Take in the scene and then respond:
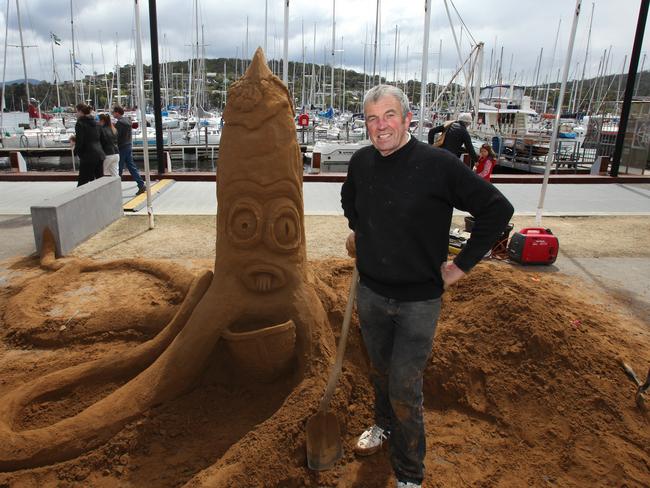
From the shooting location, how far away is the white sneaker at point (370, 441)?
2631mm

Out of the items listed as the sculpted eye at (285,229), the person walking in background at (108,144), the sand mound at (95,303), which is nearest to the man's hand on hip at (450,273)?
the sculpted eye at (285,229)

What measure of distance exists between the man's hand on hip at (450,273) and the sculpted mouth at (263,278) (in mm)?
1178

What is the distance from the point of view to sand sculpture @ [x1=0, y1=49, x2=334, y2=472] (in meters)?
2.88

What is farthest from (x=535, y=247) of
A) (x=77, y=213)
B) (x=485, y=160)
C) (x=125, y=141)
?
(x=125, y=141)

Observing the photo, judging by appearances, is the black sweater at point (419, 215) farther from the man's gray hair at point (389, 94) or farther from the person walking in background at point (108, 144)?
the person walking in background at point (108, 144)

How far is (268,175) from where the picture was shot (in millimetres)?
2938

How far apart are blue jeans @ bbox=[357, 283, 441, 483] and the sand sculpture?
0.63 meters

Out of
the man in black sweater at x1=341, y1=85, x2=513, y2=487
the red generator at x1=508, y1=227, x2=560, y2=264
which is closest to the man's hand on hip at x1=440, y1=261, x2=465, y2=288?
the man in black sweater at x1=341, y1=85, x2=513, y2=487

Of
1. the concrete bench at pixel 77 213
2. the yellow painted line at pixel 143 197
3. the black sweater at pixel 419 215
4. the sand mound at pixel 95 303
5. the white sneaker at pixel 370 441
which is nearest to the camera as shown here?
the black sweater at pixel 419 215

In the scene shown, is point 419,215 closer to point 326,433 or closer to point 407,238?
point 407,238

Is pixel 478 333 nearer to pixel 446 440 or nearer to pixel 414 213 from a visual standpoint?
pixel 446 440

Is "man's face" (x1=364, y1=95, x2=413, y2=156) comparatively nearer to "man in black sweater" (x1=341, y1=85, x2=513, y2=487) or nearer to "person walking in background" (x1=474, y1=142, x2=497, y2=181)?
"man in black sweater" (x1=341, y1=85, x2=513, y2=487)

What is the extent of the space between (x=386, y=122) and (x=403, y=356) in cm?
109

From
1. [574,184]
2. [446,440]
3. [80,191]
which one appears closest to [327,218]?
[80,191]
